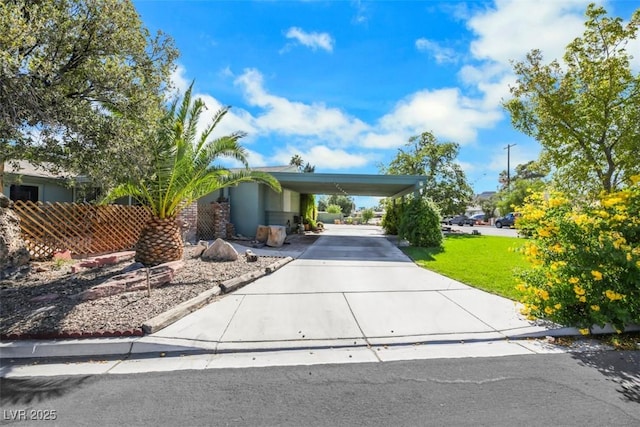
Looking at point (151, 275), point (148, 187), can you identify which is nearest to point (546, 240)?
point (151, 275)

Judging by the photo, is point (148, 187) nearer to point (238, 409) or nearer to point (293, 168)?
point (238, 409)

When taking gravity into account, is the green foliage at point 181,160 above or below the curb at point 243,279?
above

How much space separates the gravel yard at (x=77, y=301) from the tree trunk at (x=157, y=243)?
0.50 meters

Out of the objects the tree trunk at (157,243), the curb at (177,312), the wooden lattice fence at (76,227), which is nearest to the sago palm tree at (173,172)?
the tree trunk at (157,243)

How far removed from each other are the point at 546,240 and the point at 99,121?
7196 millimetres

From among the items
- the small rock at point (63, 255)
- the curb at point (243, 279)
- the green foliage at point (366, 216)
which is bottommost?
the curb at point (243, 279)

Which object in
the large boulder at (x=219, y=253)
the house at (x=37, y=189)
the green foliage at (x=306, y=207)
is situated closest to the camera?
the large boulder at (x=219, y=253)

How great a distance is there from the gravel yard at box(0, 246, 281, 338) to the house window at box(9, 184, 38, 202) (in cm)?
1080

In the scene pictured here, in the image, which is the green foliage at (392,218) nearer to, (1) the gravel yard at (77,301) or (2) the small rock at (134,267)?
(1) the gravel yard at (77,301)

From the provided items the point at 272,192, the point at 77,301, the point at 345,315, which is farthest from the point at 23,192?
the point at 345,315

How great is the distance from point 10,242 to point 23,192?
1120 cm

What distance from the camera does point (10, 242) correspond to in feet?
21.8

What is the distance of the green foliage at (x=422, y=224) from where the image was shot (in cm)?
1277

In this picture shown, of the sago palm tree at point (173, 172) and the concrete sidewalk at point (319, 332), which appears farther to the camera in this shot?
the sago palm tree at point (173, 172)
